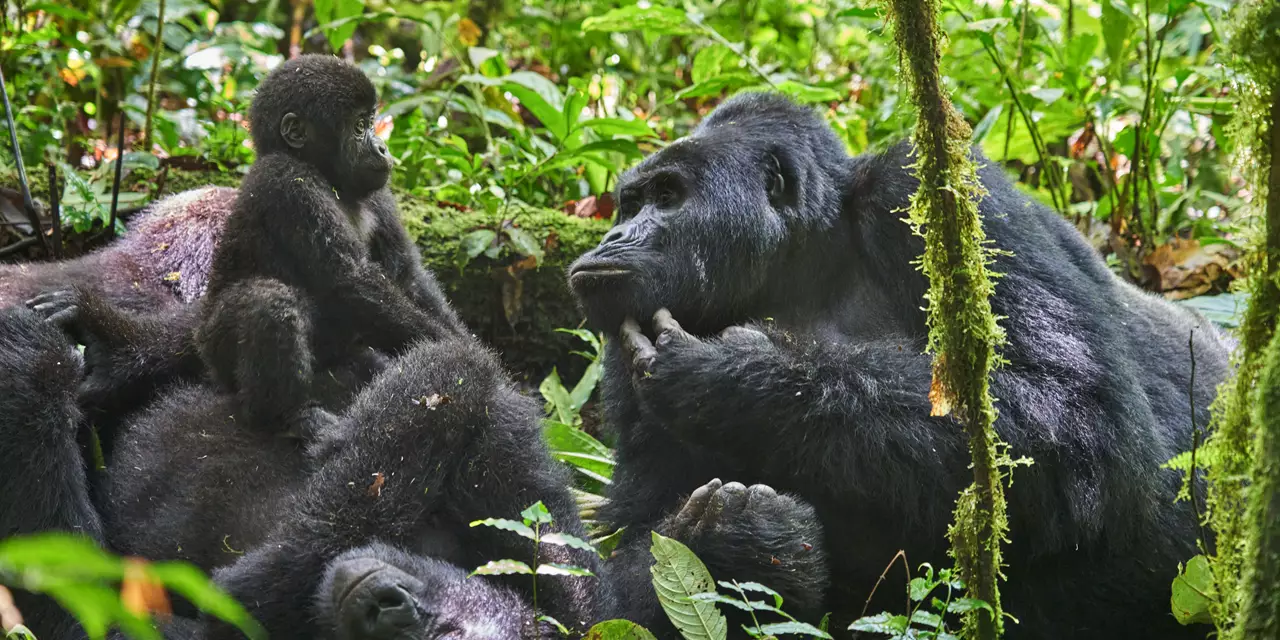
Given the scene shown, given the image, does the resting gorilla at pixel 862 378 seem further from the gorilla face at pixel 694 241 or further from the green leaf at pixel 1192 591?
the green leaf at pixel 1192 591

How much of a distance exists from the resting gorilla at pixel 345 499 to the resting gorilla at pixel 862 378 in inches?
8.7

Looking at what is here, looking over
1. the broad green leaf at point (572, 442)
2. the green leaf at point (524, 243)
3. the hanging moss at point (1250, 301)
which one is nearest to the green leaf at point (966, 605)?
the hanging moss at point (1250, 301)

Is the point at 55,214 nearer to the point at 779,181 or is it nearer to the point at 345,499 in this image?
the point at 345,499

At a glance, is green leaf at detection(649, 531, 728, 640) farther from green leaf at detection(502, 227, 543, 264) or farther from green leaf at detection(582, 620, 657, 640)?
green leaf at detection(502, 227, 543, 264)

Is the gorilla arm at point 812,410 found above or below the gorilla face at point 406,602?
above

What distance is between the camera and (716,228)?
3621mm

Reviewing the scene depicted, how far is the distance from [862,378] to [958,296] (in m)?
0.84

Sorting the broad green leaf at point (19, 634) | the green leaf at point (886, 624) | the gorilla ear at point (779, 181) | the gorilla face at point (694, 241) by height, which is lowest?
the broad green leaf at point (19, 634)

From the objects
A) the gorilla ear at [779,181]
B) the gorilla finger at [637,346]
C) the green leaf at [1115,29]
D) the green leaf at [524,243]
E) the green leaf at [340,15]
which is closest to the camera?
the gorilla finger at [637,346]

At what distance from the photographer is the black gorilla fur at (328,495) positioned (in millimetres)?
2689

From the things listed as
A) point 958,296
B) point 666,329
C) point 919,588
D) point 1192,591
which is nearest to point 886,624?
point 919,588

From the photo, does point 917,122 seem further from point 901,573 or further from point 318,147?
point 318,147

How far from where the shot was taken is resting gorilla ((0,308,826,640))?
2736mm

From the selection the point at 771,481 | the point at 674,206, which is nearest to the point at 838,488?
the point at 771,481
